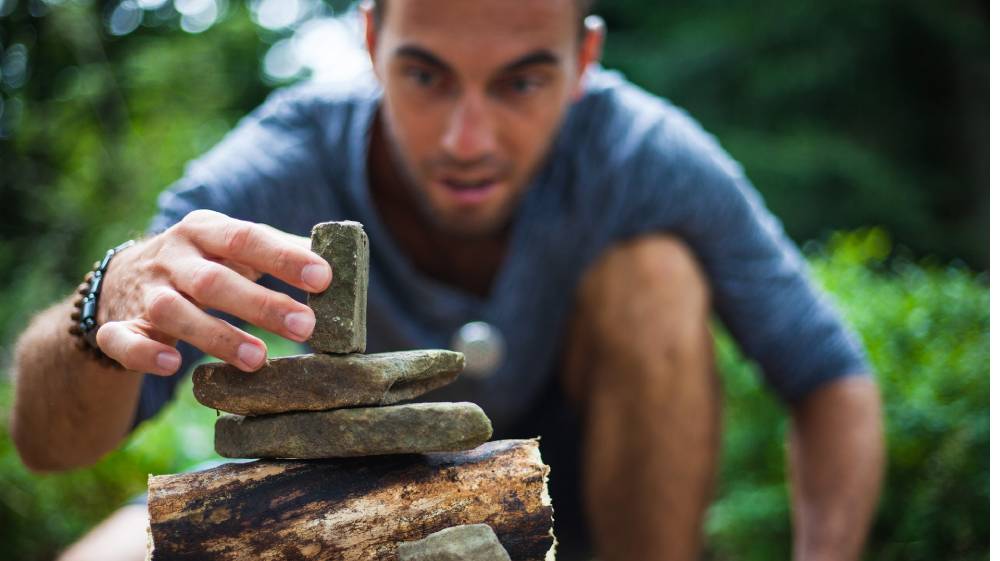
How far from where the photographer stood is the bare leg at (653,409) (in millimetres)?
3703

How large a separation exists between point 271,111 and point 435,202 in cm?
103

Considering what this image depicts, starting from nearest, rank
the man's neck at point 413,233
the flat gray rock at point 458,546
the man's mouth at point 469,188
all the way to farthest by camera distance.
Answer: the flat gray rock at point 458,546 < the man's mouth at point 469,188 < the man's neck at point 413,233

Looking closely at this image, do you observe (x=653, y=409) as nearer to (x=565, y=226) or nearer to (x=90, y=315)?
(x=565, y=226)

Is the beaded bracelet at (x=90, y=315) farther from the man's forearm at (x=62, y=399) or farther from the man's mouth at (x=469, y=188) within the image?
the man's mouth at (x=469, y=188)

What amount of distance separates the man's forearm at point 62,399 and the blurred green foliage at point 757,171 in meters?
2.08

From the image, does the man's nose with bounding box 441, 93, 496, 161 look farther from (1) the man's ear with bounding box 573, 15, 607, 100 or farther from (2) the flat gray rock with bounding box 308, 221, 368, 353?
(2) the flat gray rock with bounding box 308, 221, 368, 353

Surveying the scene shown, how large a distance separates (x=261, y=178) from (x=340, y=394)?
6.41 ft

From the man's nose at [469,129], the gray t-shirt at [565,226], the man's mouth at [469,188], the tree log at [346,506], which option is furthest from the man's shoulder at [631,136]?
the tree log at [346,506]

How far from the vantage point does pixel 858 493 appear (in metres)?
3.98

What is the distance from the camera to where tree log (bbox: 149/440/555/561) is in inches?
83.6

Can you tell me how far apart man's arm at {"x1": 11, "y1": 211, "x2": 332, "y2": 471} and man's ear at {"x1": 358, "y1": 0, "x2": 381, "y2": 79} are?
1.77 meters

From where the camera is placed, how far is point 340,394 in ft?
7.13

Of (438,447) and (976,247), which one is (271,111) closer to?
(438,447)

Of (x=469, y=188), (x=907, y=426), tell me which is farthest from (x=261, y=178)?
(x=907, y=426)
